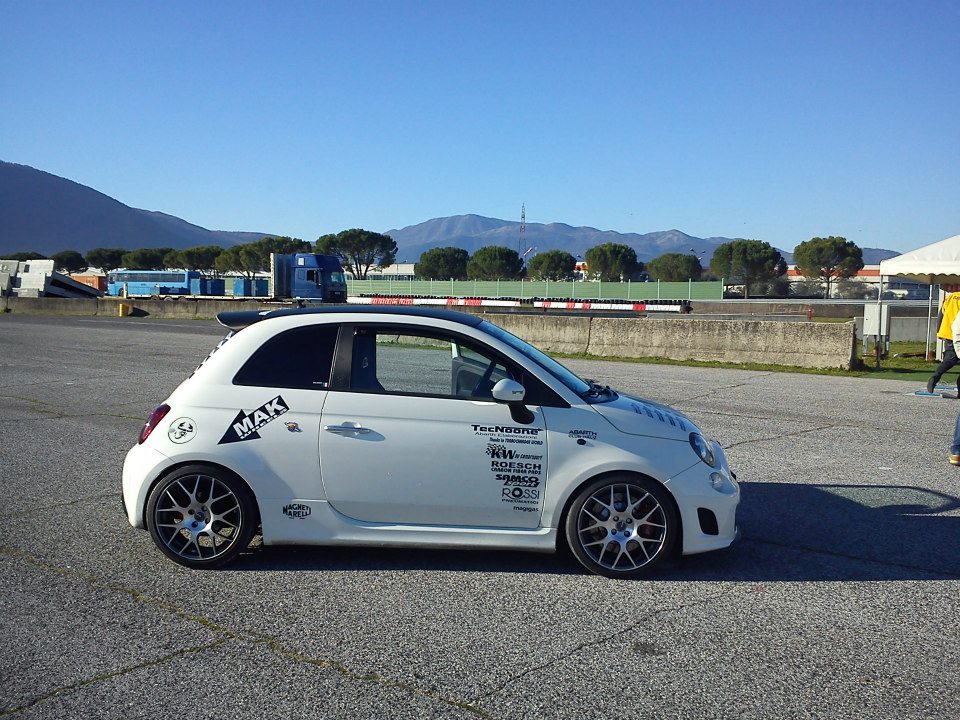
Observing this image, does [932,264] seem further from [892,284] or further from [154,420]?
[892,284]

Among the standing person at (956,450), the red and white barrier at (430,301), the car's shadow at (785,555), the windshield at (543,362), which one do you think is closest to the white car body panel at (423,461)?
the windshield at (543,362)

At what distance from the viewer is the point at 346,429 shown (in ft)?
17.2

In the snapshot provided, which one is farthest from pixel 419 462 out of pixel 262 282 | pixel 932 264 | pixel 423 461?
pixel 262 282

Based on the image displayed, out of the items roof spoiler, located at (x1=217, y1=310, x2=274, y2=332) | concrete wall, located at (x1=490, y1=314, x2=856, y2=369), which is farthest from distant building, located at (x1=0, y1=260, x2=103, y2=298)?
roof spoiler, located at (x1=217, y1=310, x2=274, y2=332)

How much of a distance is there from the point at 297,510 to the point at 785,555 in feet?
9.99

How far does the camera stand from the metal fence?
5447 cm

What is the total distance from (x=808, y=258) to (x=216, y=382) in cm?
10376

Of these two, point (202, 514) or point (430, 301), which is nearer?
point (202, 514)

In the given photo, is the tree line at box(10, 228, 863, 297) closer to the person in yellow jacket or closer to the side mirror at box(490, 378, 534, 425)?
the person in yellow jacket

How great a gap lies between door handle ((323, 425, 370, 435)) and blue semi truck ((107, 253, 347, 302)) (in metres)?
42.5

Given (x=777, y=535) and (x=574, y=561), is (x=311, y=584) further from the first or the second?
(x=777, y=535)

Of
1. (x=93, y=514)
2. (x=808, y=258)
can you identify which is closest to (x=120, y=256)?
(x=808, y=258)

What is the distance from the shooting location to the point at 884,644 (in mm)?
4258

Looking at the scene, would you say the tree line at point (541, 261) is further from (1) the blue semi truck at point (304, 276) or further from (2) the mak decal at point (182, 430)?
(2) the mak decal at point (182, 430)
